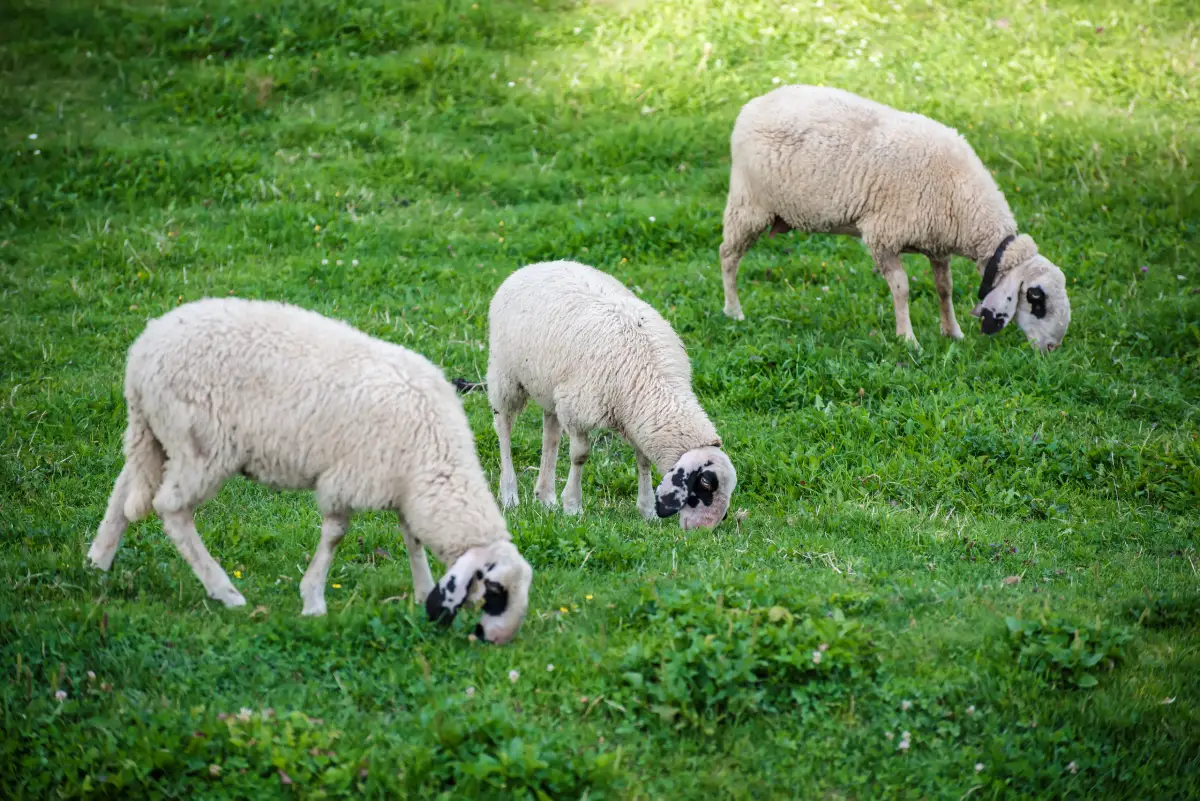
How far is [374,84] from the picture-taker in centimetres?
1435

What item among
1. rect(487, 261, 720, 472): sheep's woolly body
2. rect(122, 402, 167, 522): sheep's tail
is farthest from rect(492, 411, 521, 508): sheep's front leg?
rect(122, 402, 167, 522): sheep's tail

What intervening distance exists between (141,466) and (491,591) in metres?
2.04

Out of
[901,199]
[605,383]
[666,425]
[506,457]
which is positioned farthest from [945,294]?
[506,457]

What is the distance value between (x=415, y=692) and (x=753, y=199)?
6.62m

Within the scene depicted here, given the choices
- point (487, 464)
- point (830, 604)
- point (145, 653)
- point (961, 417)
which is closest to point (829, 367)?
point (961, 417)

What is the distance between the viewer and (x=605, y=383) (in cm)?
706

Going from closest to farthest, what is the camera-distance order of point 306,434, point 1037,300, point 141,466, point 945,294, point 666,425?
point 306,434
point 141,466
point 666,425
point 1037,300
point 945,294

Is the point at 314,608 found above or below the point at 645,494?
above

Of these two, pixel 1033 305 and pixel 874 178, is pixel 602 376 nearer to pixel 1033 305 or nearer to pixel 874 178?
pixel 874 178

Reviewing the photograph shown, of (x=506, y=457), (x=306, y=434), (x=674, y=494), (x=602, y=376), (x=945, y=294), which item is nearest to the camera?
(x=306, y=434)

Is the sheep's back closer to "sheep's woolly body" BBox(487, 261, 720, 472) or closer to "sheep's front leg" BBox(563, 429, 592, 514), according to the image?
"sheep's woolly body" BBox(487, 261, 720, 472)

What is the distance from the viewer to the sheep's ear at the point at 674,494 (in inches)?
261

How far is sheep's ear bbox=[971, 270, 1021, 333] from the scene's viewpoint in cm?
937

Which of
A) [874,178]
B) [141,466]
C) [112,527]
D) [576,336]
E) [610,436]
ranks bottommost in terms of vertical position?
[610,436]
